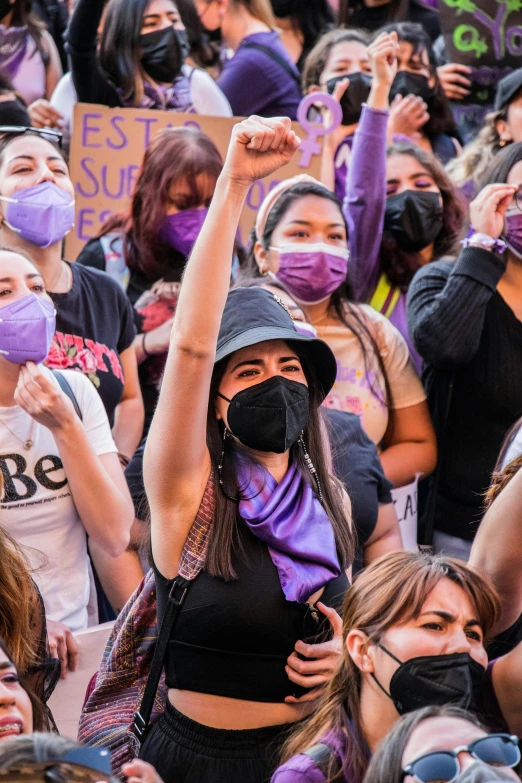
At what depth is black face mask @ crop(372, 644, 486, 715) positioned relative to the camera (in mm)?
2475

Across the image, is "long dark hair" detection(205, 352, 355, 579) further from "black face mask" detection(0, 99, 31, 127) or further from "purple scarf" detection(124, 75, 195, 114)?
"purple scarf" detection(124, 75, 195, 114)

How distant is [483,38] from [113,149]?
1.88 meters

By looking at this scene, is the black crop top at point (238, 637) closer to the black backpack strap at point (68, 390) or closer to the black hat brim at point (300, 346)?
the black hat brim at point (300, 346)

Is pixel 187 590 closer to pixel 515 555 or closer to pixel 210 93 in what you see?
pixel 515 555

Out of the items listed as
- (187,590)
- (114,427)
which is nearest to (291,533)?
(187,590)

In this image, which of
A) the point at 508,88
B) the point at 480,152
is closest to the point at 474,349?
the point at 480,152

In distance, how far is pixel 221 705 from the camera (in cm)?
271

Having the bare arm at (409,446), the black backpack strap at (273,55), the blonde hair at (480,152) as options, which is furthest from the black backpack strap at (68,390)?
the black backpack strap at (273,55)

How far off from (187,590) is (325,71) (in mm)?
3355

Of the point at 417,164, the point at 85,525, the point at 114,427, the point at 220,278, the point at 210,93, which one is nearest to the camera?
the point at 220,278

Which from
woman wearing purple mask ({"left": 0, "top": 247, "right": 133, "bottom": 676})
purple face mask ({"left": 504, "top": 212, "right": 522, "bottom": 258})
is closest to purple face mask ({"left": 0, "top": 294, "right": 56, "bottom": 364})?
woman wearing purple mask ({"left": 0, "top": 247, "right": 133, "bottom": 676})

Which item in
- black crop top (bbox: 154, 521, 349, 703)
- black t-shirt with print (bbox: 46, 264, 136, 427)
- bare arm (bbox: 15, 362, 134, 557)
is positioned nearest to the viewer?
black crop top (bbox: 154, 521, 349, 703)

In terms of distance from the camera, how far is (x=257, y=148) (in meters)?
2.61

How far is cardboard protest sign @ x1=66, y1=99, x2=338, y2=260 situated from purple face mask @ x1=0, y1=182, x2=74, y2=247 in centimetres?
82
